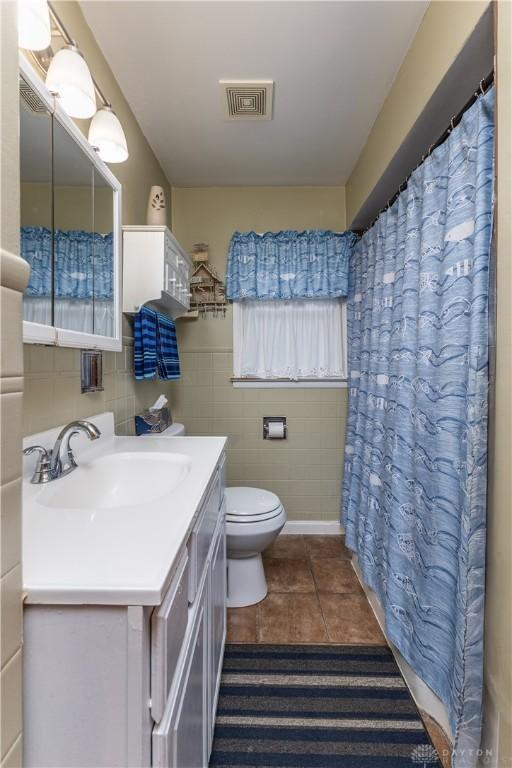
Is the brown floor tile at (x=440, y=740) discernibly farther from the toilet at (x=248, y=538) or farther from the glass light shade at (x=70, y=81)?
the glass light shade at (x=70, y=81)

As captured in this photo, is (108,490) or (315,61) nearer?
(108,490)

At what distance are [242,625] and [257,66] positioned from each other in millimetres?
2474

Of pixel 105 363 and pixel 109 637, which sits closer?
pixel 109 637

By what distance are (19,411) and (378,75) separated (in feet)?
6.42

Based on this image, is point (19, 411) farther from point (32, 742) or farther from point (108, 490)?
point (108, 490)

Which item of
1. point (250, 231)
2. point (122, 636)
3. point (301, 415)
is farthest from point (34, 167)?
point (301, 415)

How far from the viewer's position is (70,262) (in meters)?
1.11

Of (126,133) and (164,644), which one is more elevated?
(126,133)

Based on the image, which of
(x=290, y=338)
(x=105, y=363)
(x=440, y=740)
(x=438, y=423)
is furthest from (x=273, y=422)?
(x=440, y=740)

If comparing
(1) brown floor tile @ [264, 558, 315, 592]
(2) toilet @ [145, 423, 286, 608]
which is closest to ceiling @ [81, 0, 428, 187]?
(2) toilet @ [145, 423, 286, 608]

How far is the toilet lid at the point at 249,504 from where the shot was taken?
1710mm

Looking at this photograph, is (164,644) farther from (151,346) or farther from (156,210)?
(156,210)

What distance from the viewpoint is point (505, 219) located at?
83 cm

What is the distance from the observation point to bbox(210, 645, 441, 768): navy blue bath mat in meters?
1.12
